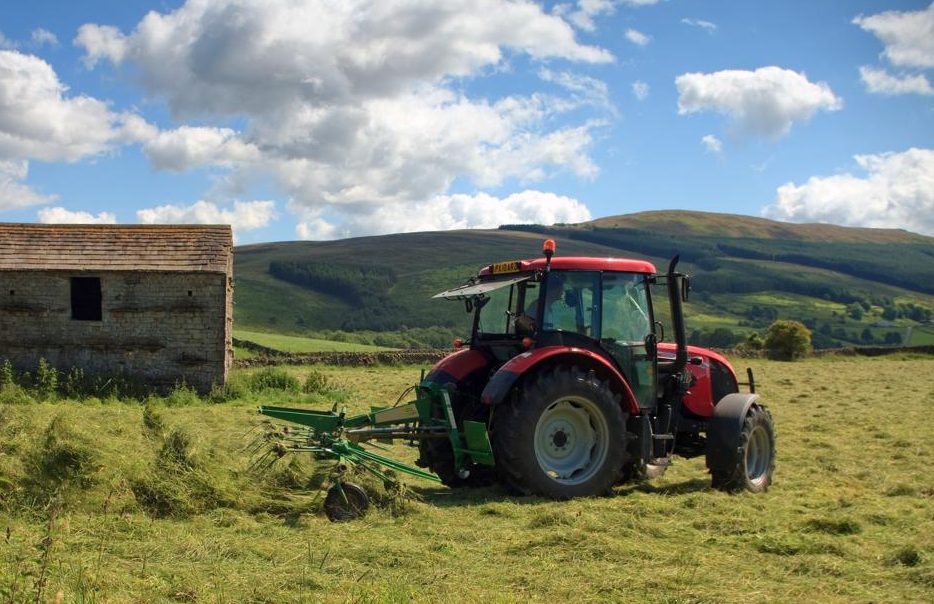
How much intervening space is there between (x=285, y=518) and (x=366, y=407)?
11182mm

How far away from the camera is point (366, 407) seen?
1822 cm

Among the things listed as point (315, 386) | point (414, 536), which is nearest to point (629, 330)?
point (414, 536)

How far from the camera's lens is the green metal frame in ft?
24.8

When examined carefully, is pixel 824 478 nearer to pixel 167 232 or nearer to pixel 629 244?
pixel 167 232

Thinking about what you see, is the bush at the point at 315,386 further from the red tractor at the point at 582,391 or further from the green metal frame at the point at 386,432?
the green metal frame at the point at 386,432

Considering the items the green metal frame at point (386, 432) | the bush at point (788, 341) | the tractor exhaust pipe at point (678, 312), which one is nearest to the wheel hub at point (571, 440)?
the green metal frame at point (386, 432)

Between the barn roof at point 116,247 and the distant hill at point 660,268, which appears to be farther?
the distant hill at point 660,268

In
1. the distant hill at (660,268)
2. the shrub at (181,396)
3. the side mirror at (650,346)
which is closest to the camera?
the side mirror at (650,346)

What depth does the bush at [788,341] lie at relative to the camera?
3859 cm

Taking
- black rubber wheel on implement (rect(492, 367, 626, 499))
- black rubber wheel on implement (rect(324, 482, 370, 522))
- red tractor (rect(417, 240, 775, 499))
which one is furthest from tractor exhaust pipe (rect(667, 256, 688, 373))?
black rubber wheel on implement (rect(324, 482, 370, 522))

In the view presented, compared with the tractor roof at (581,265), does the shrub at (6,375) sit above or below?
below

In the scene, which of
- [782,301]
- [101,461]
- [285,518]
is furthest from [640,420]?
[782,301]

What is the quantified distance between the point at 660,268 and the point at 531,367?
9232 centimetres

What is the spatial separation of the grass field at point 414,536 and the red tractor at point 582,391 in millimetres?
384
